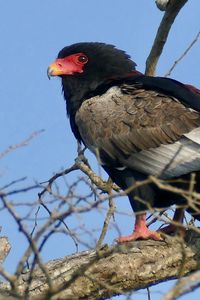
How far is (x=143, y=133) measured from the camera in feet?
22.3

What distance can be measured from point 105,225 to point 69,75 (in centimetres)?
194

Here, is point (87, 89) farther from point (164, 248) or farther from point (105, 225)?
point (164, 248)

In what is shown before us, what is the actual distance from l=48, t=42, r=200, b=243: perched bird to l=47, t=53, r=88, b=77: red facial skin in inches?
20.9

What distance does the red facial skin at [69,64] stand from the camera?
7.93 m

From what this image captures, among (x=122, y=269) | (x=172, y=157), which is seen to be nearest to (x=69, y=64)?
(x=172, y=157)

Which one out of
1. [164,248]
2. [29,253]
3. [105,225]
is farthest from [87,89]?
[29,253]

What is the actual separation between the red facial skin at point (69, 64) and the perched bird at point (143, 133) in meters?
0.53

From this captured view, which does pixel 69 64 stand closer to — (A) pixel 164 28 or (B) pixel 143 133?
(A) pixel 164 28

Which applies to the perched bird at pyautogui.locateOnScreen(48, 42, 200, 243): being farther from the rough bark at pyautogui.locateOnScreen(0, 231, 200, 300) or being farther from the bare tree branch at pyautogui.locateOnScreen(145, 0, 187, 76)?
the rough bark at pyautogui.locateOnScreen(0, 231, 200, 300)

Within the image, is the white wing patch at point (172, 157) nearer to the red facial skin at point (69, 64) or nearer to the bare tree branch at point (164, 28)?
the bare tree branch at point (164, 28)

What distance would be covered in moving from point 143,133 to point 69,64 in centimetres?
158

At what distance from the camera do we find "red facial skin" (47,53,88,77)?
793cm

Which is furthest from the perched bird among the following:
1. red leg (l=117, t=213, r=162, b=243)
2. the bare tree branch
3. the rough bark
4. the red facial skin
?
the red facial skin

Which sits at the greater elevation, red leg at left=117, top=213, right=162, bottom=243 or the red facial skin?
the red facial skin
